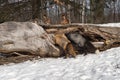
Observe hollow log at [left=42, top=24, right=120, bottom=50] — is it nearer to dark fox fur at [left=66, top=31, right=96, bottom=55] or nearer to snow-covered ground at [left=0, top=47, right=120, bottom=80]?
dark fox fur at [left=66, top=31, right=96, bottom=55]

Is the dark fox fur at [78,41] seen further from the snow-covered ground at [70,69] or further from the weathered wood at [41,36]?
the snow-covered ground at [70,69]

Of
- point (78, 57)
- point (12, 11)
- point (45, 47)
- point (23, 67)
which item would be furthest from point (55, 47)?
point (12, 11)

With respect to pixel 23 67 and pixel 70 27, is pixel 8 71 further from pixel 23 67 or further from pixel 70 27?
pixel 70 27

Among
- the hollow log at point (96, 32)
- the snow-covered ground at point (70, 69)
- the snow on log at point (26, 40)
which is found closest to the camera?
the snow-covered ground at point (70, 69)

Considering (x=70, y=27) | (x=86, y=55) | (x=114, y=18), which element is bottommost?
(x=114, y=18)

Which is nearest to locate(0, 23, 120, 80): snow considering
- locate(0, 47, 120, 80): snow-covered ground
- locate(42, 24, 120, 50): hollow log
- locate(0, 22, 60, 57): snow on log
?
locate(0, 47, 120, 80): snow-covered ground

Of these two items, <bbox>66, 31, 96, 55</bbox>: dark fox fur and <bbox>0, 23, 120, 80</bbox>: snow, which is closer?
<bbox>0, 23, 120, 80</bbox>: snow

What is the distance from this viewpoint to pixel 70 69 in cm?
793

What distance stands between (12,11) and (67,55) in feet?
29.7

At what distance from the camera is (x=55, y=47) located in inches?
411

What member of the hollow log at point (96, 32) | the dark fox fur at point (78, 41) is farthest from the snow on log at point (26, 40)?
the dark fox fur at point (78, 41)

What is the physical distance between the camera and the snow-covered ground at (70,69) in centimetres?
712

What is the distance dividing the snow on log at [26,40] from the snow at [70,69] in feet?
1.69

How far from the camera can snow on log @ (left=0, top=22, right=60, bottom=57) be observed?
9.92 meters
